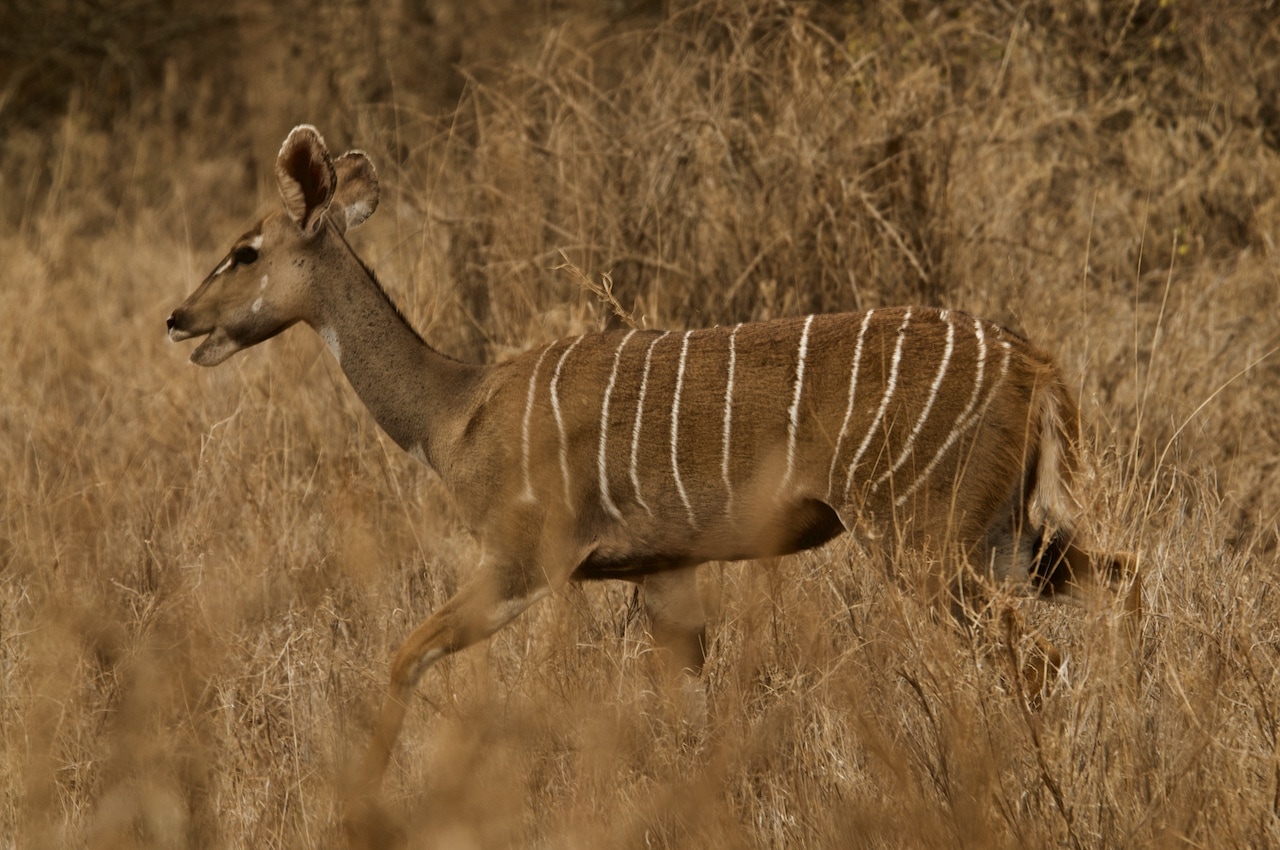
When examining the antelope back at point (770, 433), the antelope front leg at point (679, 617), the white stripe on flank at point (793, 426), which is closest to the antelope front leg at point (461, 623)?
the antelope back at point (770, 433)

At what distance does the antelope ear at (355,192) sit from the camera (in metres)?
4.90

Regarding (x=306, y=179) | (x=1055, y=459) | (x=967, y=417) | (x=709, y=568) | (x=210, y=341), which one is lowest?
(x=709, y=568)

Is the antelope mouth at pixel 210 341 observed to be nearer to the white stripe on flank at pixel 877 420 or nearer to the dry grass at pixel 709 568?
the dry grass at pixel 709 568

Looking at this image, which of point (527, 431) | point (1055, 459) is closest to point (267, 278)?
point (527, 431)

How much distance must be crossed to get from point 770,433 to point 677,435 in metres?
0.25

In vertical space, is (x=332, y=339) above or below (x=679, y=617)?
above

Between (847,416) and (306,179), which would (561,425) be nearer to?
(847,416)

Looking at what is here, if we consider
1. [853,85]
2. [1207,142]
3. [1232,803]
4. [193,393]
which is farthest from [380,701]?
[1207,142]

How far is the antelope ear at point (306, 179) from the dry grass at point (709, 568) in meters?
0.79

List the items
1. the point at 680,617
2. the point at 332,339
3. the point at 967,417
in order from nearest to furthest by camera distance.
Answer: the point at 967,417
the point at 680,617
the point at 332,339

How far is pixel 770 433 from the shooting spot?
13.6 ft

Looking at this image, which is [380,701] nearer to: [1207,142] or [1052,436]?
[1052,436]

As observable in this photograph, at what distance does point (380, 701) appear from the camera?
14.0ft

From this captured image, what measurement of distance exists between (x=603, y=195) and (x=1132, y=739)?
143 inches
